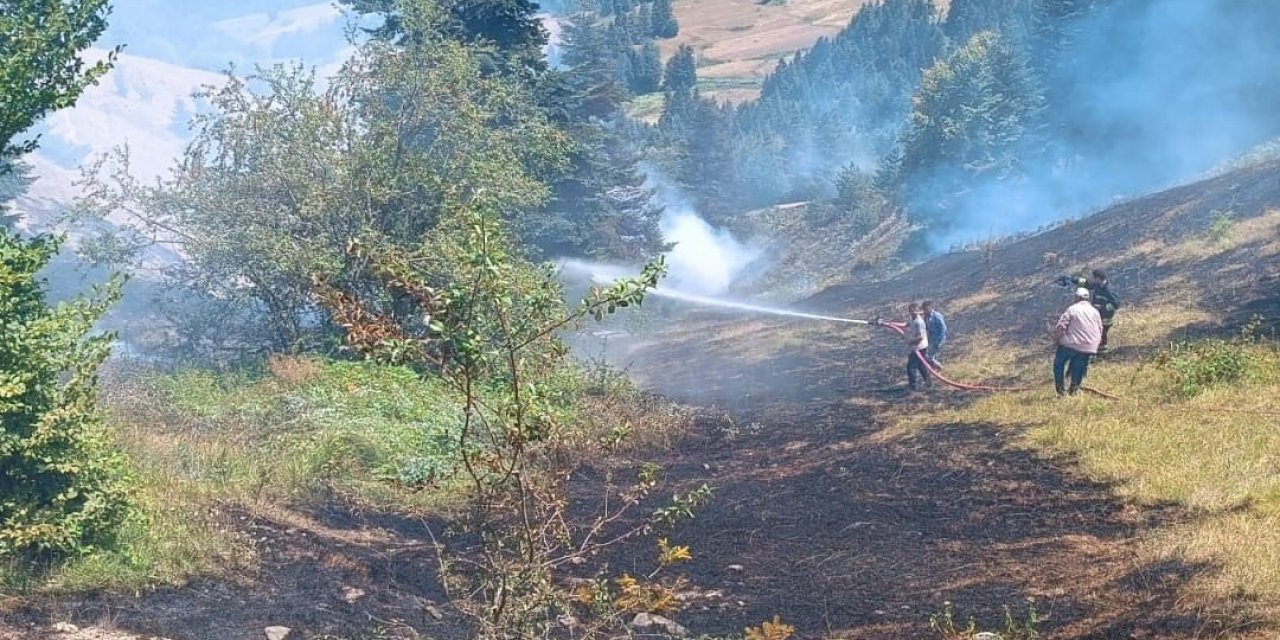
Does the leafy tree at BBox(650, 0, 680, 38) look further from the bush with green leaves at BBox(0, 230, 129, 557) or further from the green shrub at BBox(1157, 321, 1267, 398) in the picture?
the bush with green leaves at BBox(0, 230, 129, 557)

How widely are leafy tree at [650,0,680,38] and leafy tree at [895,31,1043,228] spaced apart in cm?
8879

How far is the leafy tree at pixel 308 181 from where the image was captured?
16.5 m

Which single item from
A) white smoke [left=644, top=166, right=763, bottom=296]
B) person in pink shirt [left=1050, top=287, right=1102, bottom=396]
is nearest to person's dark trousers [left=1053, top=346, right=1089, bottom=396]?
person in pink shirt [left=1050, top=287, right=1102, bottom=396]

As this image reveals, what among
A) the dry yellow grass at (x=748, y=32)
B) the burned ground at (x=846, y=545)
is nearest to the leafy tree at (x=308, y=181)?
the burned ground at (x=846, y=545)

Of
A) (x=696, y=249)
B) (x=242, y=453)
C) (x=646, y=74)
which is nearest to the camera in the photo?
(x=242, y=453)

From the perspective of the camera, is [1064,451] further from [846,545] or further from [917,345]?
[917,345]

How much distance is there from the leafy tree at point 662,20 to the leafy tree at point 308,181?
123332mm

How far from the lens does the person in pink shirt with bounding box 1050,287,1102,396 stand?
13.6 m

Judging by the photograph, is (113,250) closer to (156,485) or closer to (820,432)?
(156,485)

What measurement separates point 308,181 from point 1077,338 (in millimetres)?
10857

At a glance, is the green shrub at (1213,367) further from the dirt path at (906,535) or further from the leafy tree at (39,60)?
the leafy tree at (39,60)

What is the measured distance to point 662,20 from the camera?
138 meters

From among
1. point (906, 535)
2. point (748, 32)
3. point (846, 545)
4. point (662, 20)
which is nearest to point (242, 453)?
point (846, 545)

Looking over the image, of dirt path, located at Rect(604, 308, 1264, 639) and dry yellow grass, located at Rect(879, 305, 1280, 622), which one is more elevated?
dry yellow grass, located at Rect(879, 305, 1280, 622)
